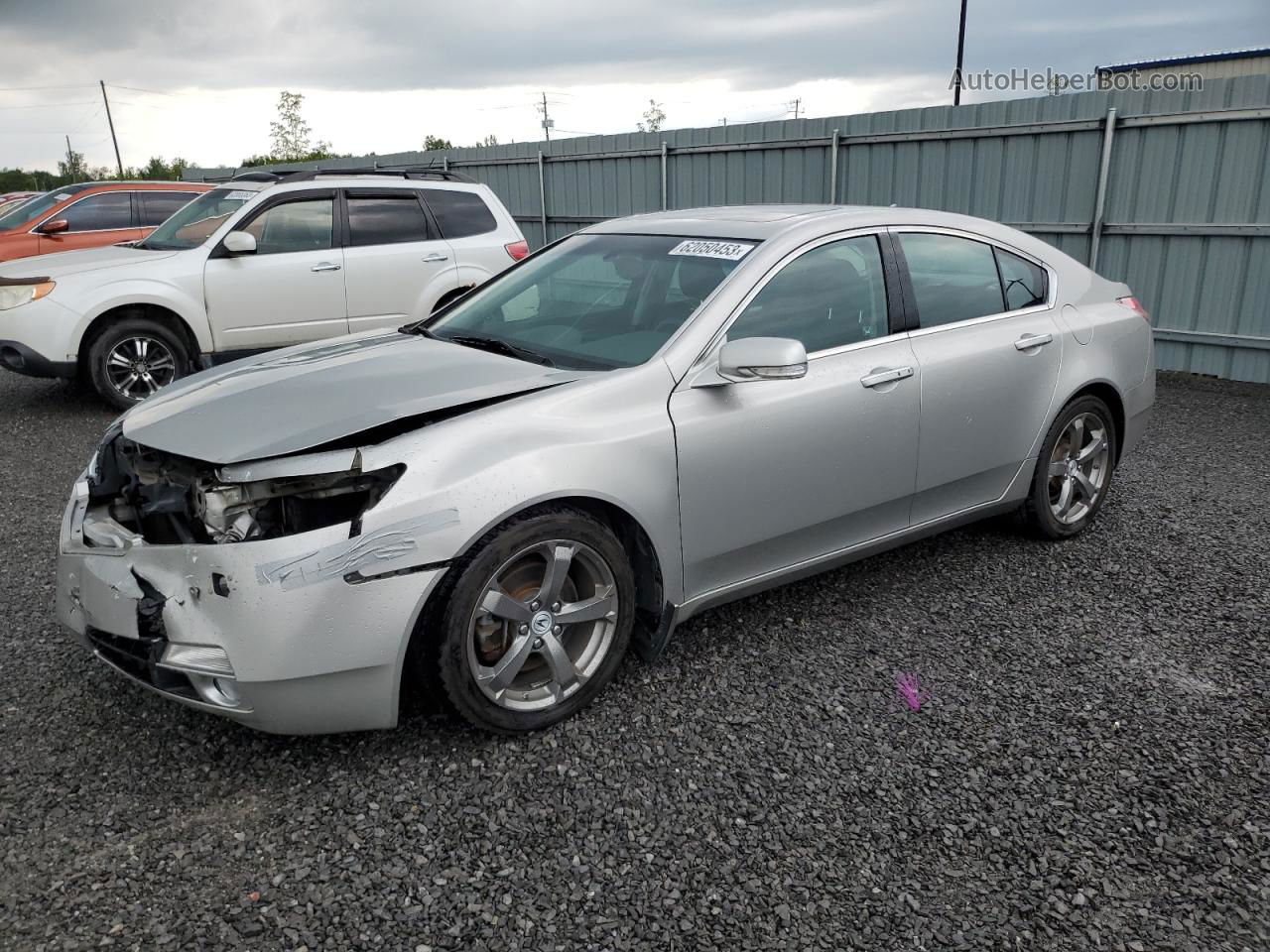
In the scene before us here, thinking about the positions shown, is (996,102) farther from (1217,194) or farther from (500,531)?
(500,531)

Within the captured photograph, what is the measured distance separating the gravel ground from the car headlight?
460cm

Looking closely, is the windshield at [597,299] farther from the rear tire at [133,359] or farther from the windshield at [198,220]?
the windshield at [198,220]

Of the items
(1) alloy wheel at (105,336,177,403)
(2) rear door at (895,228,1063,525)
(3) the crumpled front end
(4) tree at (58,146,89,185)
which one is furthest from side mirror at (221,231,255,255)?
(4) tree at (58,146,89,185)

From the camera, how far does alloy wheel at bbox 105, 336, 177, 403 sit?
325 inches

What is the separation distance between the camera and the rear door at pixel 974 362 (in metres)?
4.21

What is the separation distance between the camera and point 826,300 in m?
3.98

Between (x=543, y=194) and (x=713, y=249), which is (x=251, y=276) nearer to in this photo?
(x=713, y=249)

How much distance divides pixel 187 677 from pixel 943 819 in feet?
7.15

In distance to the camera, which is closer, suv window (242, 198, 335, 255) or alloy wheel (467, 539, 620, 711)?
Result: alloy wheel (467, 539, 620, 711)

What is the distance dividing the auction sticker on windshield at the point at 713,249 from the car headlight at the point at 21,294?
6.18 metres

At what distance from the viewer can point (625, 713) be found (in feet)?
11.4

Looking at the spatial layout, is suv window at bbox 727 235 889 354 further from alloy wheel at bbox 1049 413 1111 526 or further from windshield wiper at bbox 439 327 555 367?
alloy wheel at bbox 1049 413 1111 526

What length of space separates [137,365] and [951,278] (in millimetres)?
6684

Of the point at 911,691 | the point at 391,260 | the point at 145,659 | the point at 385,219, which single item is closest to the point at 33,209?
the point at 385,219
